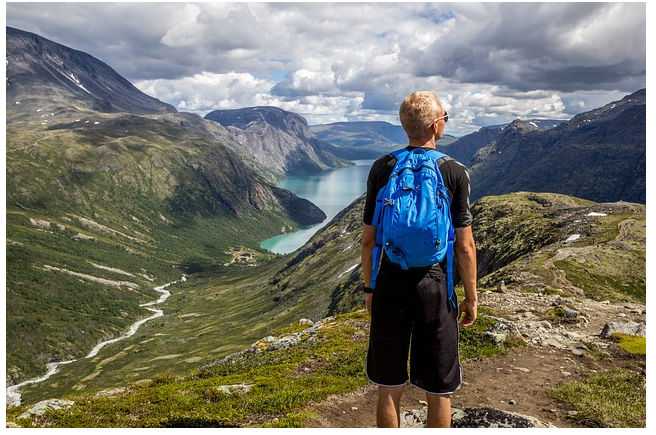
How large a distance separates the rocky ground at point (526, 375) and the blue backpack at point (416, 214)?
6.46 metres

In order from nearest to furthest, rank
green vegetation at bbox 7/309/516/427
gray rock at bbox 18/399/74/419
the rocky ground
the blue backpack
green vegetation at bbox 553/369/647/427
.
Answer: the blue backpack → green vegetation at bbox 553/369/647/427 → the rocky ground → green vegetation at bbox 7/309/516/427 → gray rock at bbox 18/399/74/419

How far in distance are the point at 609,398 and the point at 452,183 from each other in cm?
1134

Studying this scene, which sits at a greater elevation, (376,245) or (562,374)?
(376,245)

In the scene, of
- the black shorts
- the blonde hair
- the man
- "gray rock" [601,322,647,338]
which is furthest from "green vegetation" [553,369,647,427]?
the blonde hair

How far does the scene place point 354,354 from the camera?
1994 cm

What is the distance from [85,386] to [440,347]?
19818cm

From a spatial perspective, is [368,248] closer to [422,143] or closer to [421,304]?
[421,304]

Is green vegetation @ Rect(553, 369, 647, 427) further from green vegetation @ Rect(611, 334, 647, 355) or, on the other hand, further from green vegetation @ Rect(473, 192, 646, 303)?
green vegetation @ Rect(473, 192, 646, 303)

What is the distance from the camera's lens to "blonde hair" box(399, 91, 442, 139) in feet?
28.6

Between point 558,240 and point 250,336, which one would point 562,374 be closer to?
point 558,240

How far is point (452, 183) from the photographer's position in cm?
868

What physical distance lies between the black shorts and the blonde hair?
290cm

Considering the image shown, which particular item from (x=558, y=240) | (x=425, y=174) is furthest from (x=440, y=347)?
(x=558, y=240)

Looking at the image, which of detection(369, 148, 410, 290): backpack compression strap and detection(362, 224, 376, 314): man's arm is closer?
detection(369, 148, 410, 290): backpack compression strap
